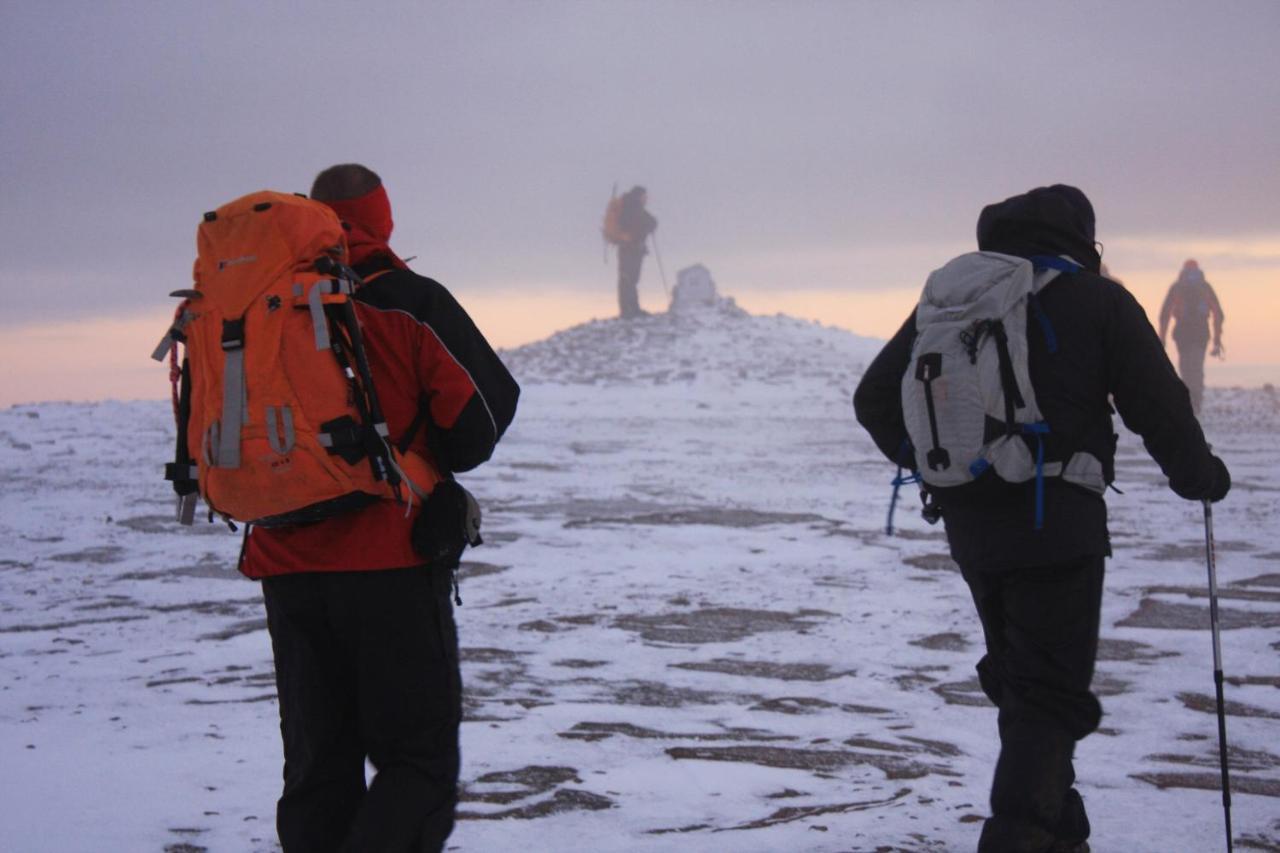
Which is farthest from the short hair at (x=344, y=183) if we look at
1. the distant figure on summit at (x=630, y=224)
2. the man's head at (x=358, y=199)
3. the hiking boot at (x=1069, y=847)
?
the distant figure on summit at (x=630, y=224)

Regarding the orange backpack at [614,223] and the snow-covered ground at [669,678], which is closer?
the snow-covered ground at [669,678]

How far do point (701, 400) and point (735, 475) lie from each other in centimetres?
1447

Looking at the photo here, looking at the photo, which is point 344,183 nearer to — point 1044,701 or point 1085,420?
point 1085,420

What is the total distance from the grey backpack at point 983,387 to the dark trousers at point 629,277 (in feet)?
129

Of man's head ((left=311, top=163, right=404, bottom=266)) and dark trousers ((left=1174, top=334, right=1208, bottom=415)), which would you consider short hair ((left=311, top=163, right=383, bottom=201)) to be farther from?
dark trousers ((left=1174, top=334, right=1208, bottom=415))

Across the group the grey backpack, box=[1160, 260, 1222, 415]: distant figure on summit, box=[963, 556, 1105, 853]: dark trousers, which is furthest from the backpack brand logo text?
box=[1160, 260, 1222, 415]: distant figure on summit

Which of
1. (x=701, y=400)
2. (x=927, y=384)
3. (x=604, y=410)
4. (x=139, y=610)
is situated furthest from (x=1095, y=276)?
(x=701, y=400)

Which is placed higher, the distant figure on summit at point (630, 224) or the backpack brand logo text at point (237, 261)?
the distant figure on summit at point (630, 224)

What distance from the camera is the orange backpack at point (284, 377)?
9.58 feet

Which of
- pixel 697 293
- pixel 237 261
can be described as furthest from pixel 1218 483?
pixel 697 293

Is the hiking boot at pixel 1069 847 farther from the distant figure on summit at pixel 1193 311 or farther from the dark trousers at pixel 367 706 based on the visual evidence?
the distant figure on summit at pixel 1193 311

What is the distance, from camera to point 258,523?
9.93 ft

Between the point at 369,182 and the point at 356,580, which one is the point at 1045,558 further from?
the point at 369,182

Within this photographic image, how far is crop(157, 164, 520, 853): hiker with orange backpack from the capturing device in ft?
9.63
